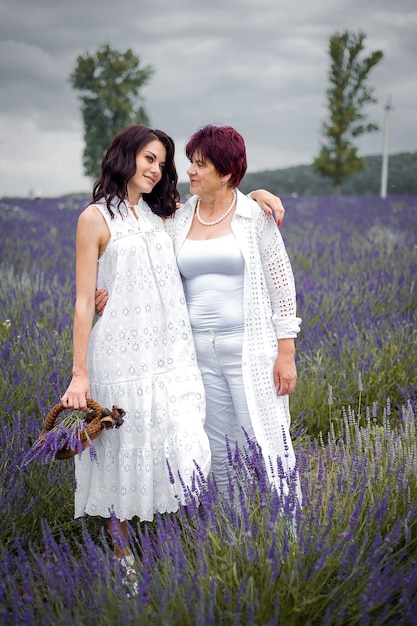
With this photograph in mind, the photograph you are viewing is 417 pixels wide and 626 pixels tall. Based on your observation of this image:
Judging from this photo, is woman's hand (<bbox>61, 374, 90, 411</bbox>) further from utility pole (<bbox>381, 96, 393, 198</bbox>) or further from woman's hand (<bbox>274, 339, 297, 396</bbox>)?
utility pole (<bbox>381, 96, 393, 198</bbox>)

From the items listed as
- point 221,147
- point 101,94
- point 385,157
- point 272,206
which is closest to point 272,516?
point 272,206

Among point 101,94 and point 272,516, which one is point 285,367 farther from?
point 101,94

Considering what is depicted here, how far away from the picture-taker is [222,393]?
2.49 metres

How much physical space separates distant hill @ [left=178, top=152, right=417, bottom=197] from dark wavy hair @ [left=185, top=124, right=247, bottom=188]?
34.4 m

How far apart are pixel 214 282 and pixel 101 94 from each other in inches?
1350

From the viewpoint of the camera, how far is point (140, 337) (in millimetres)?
2271

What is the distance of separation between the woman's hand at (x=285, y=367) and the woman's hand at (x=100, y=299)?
0.72 metres

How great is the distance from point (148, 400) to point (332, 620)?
100 centimetres

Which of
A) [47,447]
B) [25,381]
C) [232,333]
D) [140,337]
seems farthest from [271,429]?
[25,381]

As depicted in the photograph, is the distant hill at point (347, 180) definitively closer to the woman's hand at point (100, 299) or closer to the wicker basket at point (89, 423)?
the woman's hand at point (100, 299)

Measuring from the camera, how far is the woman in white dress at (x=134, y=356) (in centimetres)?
223

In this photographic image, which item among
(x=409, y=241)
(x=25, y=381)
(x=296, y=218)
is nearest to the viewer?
(x=25, y=381)

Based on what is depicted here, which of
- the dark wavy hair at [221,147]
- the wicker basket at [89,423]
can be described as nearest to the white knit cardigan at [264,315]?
the dark wavy hair at [221,147]

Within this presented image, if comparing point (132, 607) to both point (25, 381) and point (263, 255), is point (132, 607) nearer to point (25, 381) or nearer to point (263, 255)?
point (263, 255)
